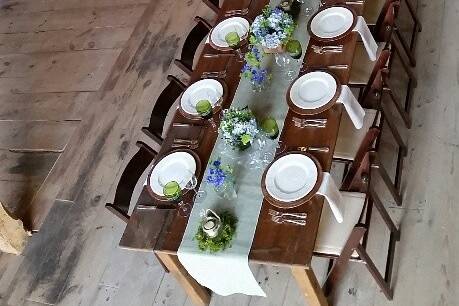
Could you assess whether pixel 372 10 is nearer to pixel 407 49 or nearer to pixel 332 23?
pixel 407 49

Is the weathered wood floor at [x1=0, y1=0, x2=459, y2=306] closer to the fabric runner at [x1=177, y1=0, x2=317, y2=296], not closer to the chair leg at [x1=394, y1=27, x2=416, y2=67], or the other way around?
the chair leg at [x1=394, y1=27, x2=416, y2=67]

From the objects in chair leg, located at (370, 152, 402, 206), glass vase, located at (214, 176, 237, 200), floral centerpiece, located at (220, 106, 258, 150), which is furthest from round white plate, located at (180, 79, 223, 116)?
chair leg, located at (370, 152, 402, 206)

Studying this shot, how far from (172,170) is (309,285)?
2.80ft

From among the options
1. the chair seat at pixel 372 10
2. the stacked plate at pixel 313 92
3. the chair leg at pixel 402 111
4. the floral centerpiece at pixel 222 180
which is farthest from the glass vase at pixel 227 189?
the chair seat at pixel 372 10

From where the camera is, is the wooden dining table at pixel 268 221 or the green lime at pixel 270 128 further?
the green lime at pixel 270 128

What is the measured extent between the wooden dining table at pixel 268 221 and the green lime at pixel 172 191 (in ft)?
0.25

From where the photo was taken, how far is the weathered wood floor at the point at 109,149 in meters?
2.99

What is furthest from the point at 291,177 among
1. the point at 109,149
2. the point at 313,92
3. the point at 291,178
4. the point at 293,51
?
the point at 109,149

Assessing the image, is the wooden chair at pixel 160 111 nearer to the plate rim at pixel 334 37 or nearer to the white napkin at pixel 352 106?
the plate rim at pixel 334 37

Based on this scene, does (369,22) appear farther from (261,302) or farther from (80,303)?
(80,303)

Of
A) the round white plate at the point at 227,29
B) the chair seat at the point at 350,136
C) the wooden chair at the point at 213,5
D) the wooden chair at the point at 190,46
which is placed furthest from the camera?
the wooden chair at the point at 213,5

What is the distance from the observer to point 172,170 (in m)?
2.88

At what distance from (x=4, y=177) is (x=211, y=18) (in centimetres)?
199

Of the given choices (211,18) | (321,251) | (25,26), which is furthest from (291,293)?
(25,26)
